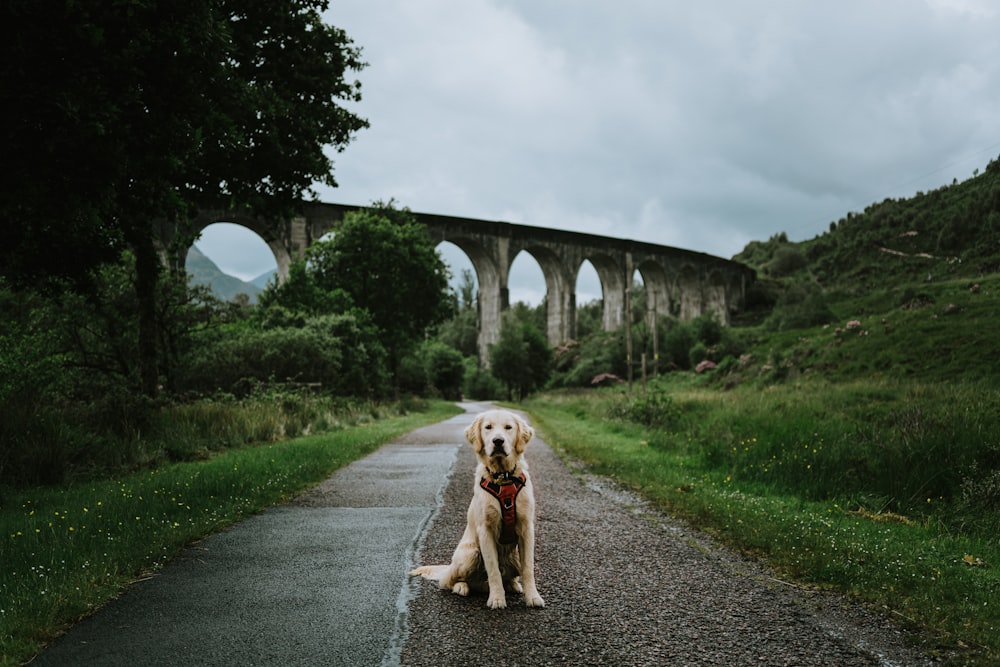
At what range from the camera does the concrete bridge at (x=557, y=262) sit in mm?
41344

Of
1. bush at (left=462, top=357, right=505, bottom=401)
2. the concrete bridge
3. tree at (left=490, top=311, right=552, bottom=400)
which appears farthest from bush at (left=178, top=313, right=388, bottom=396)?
bush at (left=462, top=357, right=505, bottom=401)

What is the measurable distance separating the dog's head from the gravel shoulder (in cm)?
82

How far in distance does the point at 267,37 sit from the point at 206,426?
297 inches

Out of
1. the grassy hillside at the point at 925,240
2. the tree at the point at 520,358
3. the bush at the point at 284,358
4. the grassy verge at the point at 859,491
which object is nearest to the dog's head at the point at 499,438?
the grassy verge at the point at 859,491

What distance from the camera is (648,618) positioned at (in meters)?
3.69

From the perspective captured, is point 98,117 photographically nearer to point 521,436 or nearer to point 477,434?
point 477,434

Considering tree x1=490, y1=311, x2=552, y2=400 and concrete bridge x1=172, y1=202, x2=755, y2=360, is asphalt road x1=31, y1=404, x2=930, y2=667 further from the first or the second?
tree x1=490, y1=311, x2=552, y2=400

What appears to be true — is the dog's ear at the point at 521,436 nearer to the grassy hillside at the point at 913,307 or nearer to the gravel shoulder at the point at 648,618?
the gravel shoulder at the point at 648,618

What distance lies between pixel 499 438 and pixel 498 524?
1.58ft

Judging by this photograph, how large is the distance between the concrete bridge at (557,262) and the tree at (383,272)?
9.73 ft

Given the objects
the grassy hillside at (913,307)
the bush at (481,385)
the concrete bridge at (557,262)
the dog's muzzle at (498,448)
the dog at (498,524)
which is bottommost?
the bush at (481,385)

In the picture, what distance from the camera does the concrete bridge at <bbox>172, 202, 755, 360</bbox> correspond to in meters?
41.3

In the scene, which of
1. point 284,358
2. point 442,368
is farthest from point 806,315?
point 284,358

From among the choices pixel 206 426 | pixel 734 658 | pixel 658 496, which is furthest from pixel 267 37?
Answer: pixel 734 658
